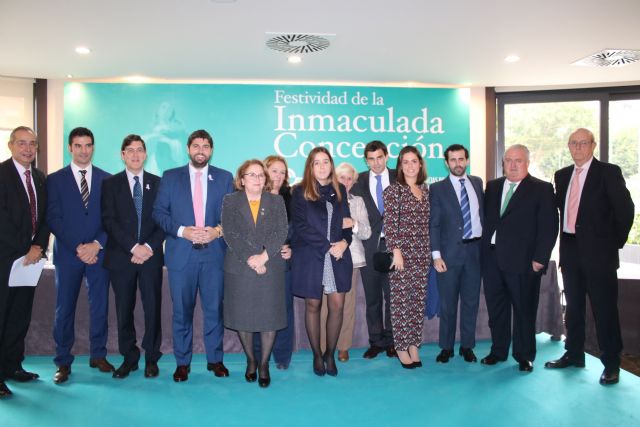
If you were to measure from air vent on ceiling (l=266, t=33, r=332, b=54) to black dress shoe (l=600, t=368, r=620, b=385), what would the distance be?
4.03 meters

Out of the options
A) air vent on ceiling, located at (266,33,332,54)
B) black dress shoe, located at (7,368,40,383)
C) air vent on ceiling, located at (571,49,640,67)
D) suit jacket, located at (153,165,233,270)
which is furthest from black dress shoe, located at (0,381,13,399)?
air vent on ceiling, located at (571,49,640,67)

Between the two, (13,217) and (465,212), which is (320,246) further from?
(13,217)

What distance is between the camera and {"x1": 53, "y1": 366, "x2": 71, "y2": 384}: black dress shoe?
11.6 feet

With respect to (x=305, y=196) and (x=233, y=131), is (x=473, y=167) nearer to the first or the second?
(x=233, y=131)

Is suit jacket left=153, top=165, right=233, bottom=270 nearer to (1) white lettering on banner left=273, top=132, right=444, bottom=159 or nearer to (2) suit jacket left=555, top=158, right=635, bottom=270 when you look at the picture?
(2) suit jacket left=555, top=158, right=635, bottom=270

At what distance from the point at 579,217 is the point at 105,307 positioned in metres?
3.61

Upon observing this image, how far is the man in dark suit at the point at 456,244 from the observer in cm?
386

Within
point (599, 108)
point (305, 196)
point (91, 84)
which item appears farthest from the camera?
point (599, 108)

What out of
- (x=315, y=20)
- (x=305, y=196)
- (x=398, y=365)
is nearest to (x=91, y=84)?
(x=315, y=20)

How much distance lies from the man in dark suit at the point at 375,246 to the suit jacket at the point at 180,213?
3.86 ft

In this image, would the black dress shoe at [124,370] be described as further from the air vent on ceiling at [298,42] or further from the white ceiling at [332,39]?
the air vent on ceiling at [298,42]

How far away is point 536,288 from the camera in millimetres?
3779

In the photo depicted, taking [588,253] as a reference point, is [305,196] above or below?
above

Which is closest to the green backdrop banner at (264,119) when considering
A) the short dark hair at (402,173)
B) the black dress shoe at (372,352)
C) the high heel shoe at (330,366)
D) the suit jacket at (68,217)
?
the suit jacket at (68,217)
